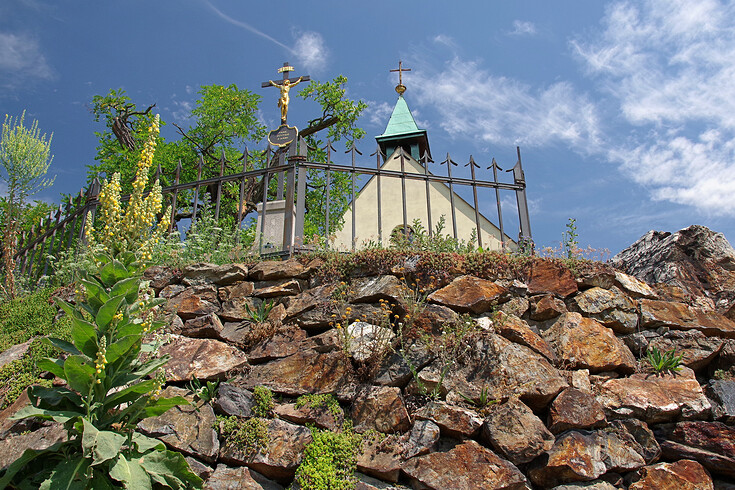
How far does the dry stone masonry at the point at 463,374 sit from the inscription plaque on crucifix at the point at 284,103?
11.8 feet

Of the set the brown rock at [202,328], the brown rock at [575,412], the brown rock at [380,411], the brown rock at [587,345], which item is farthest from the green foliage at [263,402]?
the brown rock at [587,345]

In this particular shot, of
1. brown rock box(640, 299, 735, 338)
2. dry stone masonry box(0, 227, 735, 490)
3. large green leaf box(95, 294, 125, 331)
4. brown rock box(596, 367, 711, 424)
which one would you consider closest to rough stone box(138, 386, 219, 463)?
dry stone masonry box(0, 227, 735, 490)

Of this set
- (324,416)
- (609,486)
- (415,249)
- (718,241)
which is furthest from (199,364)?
(718,241)

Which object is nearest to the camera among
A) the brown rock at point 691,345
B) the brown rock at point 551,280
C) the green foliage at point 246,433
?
the green foliage at point 246,433

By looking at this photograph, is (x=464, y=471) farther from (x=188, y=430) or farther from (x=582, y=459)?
(x=188, y=430)

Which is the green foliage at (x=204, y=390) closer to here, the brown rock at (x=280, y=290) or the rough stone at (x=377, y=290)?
the brown rock at (x=280, y=290)

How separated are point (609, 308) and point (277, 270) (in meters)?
3.36

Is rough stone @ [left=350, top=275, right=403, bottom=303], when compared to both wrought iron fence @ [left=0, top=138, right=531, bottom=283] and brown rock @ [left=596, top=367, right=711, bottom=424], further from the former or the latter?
brown rock @ [left=596, top=367, right=711, bottom=424]

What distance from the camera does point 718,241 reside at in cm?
592

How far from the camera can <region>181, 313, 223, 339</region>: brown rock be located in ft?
15.5

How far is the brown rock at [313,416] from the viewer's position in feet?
13.1

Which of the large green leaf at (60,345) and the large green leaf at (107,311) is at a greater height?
the large green leaf at (107,311)

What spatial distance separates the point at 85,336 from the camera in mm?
3025

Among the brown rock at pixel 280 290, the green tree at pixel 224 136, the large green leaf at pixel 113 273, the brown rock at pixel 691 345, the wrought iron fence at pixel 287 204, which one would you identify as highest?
the green tree at pixel 224 136
